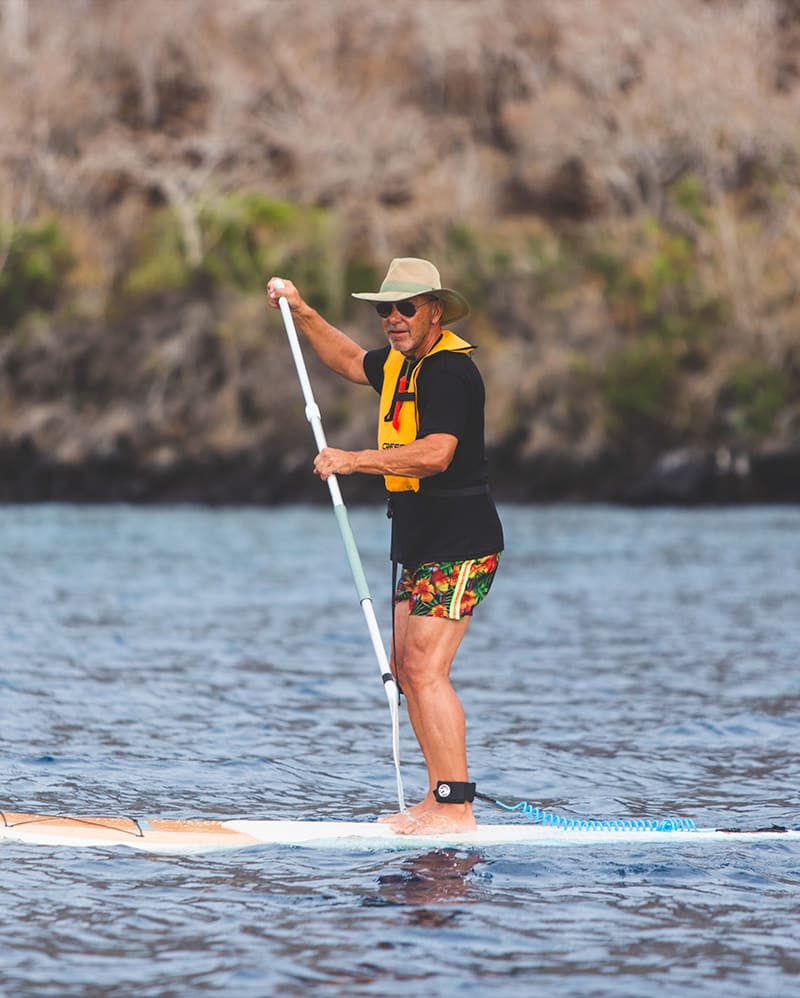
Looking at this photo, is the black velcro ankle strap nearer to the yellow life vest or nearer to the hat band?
the yellow life vest

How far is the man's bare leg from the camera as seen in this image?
24.9ft

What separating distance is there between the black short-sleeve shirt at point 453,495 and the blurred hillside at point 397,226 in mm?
34707

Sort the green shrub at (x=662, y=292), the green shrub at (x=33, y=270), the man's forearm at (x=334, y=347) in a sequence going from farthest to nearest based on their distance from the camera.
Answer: the green shrub at (x=33, y=270), the green shrub at (x=662, y=292), the man's forearm at (x=334, y=347)

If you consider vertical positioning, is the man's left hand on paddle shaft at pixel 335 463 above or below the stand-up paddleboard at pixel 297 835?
above

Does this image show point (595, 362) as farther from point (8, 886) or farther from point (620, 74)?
point (8, 886)

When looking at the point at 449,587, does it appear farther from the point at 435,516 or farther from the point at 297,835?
the point at 297,835

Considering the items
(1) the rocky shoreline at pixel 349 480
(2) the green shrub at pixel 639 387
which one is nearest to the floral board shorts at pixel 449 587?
(1) the rocky shoreline at pixel 349 480

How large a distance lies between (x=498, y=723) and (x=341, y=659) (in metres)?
3.64

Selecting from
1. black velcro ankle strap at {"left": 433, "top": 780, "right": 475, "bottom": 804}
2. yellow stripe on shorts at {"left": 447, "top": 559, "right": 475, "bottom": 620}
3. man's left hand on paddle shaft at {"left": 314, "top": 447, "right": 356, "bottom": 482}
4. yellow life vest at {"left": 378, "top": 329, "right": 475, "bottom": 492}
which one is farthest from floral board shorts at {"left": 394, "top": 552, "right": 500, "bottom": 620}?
black velcro ankle strap at {"left": 433, "top": 780, "right": 475, "bottom": 804}

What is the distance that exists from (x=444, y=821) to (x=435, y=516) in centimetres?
141

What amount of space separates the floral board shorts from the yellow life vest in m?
0.38

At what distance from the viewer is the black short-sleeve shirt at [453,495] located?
743cm

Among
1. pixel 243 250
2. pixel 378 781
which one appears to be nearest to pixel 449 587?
pixel 378 781

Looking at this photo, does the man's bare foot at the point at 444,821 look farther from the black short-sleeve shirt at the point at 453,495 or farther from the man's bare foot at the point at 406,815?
the black short-sleeve shirt at the point at 453,495
